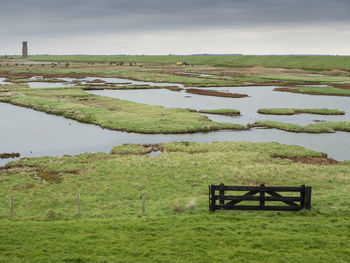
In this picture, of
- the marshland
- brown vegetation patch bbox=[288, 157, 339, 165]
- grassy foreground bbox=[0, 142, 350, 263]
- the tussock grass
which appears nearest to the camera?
grassy foreground bbox=[0, 142, 350, 263]

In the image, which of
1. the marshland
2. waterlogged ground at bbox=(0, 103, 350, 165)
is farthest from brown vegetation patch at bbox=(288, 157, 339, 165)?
waterlogged ground at bbox=(0, 103, 350, 165)

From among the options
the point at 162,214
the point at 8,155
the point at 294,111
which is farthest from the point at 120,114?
the point at 162,214

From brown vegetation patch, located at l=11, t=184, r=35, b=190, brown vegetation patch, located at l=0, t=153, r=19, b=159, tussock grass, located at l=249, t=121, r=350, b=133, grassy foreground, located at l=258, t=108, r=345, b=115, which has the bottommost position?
brown vegetation patch, located at l=11, t=184, r=35, b=190

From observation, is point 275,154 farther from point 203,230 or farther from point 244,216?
point 203,230

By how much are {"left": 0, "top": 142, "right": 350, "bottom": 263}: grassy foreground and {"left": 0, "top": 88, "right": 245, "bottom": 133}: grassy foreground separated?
51.2 ft

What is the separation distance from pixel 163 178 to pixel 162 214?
10041 mm

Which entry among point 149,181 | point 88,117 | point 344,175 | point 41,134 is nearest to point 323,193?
point 344,175

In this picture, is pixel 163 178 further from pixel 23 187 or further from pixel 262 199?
pixel 262 199

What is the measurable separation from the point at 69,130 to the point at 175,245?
133 feet

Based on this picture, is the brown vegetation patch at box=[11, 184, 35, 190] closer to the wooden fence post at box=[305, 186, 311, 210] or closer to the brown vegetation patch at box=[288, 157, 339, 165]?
the wooden fence post at box=[305, 186, 311, 210]

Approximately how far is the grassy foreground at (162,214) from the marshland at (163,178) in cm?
9

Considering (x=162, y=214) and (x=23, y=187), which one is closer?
(x=162, y=214)

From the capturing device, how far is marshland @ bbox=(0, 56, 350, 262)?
16.2 metres

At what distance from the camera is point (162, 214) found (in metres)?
21.5
